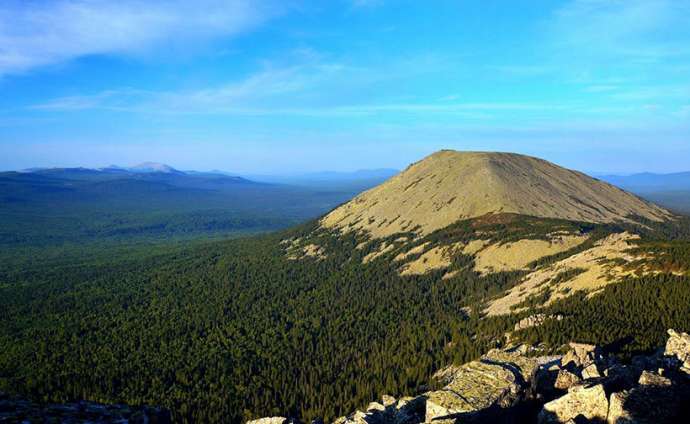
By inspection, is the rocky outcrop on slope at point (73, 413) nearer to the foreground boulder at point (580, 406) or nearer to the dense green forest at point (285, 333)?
the foreground boulder at point (580, 406)

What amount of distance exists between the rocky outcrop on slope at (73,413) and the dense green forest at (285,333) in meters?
39.7

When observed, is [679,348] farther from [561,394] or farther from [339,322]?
[339,322]

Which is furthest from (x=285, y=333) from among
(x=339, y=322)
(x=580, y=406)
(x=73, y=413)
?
(x=580, y=406)

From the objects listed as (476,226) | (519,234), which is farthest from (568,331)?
(476,226)

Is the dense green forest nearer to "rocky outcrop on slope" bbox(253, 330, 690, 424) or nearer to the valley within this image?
the valley

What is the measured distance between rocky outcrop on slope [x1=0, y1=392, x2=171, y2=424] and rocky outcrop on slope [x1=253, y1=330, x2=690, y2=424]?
14961 mm

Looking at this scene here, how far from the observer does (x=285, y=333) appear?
409 feet

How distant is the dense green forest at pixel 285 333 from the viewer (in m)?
83.1

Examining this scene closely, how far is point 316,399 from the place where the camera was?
8438cm

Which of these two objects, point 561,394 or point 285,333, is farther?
point 285,333

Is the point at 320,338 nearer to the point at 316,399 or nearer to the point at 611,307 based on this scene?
the point at 316,399

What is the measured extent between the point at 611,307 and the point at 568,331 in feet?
54.2

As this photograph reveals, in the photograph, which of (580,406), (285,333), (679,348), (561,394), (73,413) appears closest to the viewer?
(580,406)

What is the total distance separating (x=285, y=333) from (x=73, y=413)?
85.2 metres
